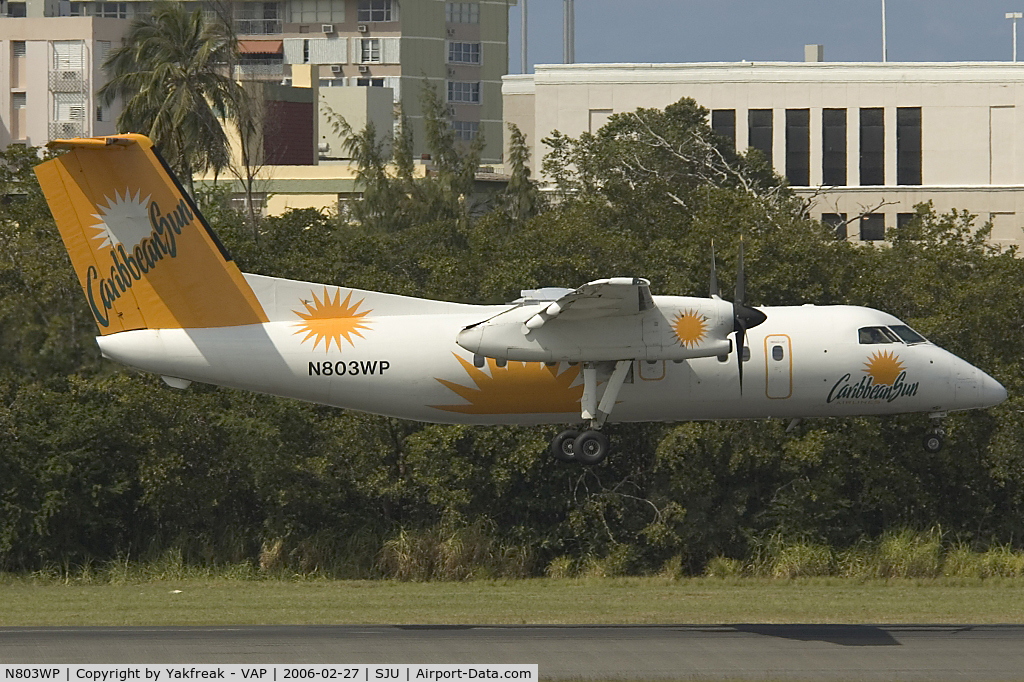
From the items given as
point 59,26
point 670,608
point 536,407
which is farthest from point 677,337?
point 59,26

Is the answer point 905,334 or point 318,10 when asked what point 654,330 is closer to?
point 905,334

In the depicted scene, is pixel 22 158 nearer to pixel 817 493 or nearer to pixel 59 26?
pixel 817 493

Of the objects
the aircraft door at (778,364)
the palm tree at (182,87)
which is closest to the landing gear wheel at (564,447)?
the aircraft door at (778,364)

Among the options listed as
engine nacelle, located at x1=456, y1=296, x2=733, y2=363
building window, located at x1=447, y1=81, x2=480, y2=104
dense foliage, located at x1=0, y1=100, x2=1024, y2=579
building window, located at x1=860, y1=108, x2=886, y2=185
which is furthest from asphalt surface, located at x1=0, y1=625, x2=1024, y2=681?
building window, located at x1=447, y1=81, x2=480, y2=104

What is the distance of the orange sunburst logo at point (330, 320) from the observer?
26.2m

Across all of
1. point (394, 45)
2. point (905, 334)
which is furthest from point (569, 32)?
point (905, 334)

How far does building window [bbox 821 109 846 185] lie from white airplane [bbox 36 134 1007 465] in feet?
169

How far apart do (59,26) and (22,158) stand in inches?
2683

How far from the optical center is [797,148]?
77.1 m

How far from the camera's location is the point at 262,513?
38344 millimetres

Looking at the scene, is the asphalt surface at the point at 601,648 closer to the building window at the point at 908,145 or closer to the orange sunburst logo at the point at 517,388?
the orange sunburst logo at the point at 517,388

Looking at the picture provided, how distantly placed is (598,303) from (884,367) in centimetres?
592

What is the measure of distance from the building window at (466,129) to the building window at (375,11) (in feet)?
39.6

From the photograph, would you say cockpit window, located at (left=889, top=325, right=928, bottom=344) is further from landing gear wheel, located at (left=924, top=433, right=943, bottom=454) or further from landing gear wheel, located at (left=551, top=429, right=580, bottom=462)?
landing gear wheel, located at (left=551, top=429, right=580, bottom=462)
